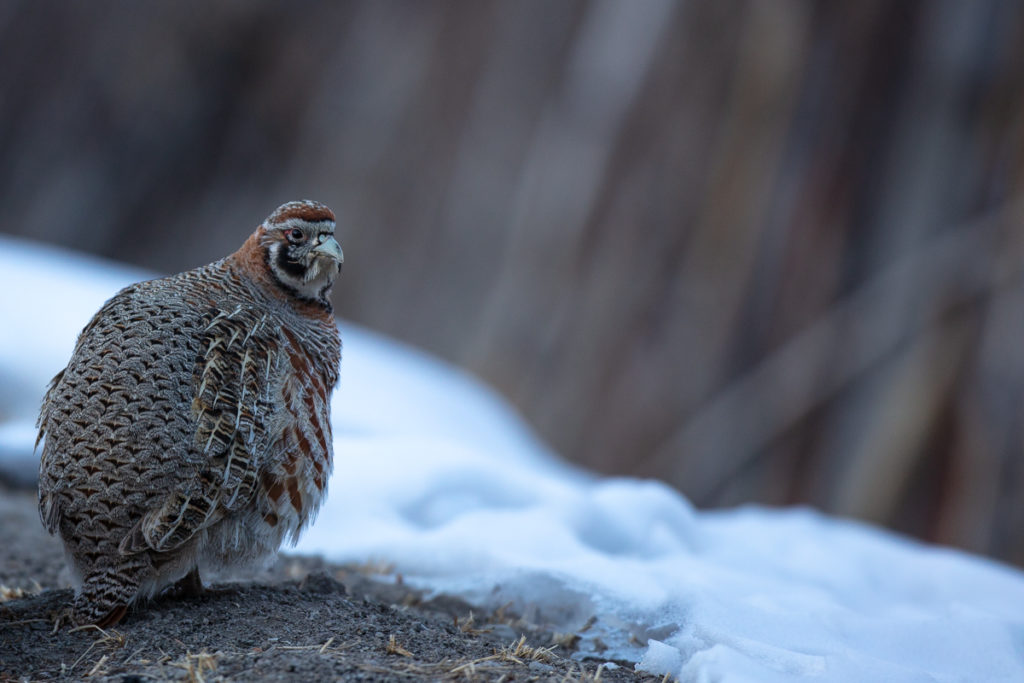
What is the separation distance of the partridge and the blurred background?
5369mm

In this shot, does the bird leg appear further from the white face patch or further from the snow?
the white face patch

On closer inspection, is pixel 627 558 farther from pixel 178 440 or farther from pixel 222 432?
pixel 178 440

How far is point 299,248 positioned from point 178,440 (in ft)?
3.18

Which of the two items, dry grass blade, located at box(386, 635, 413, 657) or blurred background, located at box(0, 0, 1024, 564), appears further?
blurred background, located at box(0, 0, 1024, 564)

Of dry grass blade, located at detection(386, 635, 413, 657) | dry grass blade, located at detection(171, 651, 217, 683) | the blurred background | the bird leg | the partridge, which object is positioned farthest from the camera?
the blurred background

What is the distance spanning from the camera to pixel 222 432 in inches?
125

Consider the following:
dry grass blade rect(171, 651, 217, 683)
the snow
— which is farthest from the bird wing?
the snow

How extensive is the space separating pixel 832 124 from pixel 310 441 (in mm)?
6112

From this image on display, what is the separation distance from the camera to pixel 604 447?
905 cm

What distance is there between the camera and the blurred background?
737cm

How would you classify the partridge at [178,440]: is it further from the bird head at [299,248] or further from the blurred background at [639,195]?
the blurred background at [639,195]

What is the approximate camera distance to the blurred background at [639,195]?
290 inches

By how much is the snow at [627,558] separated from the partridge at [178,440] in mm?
1032

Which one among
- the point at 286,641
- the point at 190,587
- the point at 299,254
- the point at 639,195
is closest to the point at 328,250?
the point at 299,254
